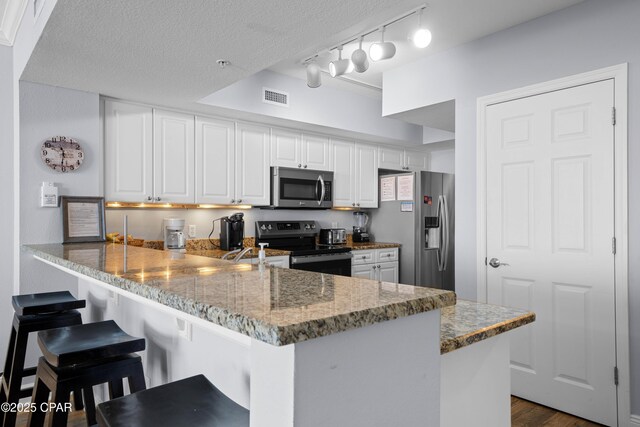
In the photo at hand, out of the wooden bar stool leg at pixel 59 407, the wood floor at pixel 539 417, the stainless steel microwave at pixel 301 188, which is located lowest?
the wood floor at pixel 539 417

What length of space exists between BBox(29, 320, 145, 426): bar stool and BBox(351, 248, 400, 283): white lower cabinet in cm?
314

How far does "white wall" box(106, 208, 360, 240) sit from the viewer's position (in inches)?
141

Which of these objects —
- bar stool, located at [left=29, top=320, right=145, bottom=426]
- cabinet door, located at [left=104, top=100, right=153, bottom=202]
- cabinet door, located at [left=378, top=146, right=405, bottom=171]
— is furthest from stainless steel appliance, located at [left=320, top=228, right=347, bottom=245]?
bar stool, located at [left=29, top=320, right=145, bottom=426]

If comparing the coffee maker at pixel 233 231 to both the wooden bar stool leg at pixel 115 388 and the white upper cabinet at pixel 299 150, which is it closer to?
the white upper cabinet at pixel 299 150

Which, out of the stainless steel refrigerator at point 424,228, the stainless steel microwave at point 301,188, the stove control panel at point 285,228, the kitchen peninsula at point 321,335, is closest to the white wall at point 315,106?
the stainless steel microwave at point 301,188

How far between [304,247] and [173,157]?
1773 mm

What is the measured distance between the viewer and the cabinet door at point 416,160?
5652 mm

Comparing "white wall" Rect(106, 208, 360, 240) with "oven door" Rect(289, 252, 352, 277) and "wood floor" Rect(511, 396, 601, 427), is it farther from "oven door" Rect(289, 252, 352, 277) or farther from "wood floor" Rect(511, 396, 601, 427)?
"wood floor" Rect(511, 396, 601, 427)

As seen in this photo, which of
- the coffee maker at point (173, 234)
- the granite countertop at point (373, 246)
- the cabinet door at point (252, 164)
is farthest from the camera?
the granite countertop at point (373, 246)

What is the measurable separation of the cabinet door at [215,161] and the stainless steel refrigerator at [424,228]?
2.07m

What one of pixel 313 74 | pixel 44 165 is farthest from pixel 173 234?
pixel 313 74

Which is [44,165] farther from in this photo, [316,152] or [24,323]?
[316,152]

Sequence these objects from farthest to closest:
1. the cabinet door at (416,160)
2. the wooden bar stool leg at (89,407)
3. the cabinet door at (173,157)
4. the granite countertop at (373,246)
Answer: the cabinet door at (416,160), the granite countertop at (373,246), the cabinet door at (173,157), the wooden bar stool leg at (89,407)

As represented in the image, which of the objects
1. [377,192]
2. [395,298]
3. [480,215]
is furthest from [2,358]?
[377,192]
